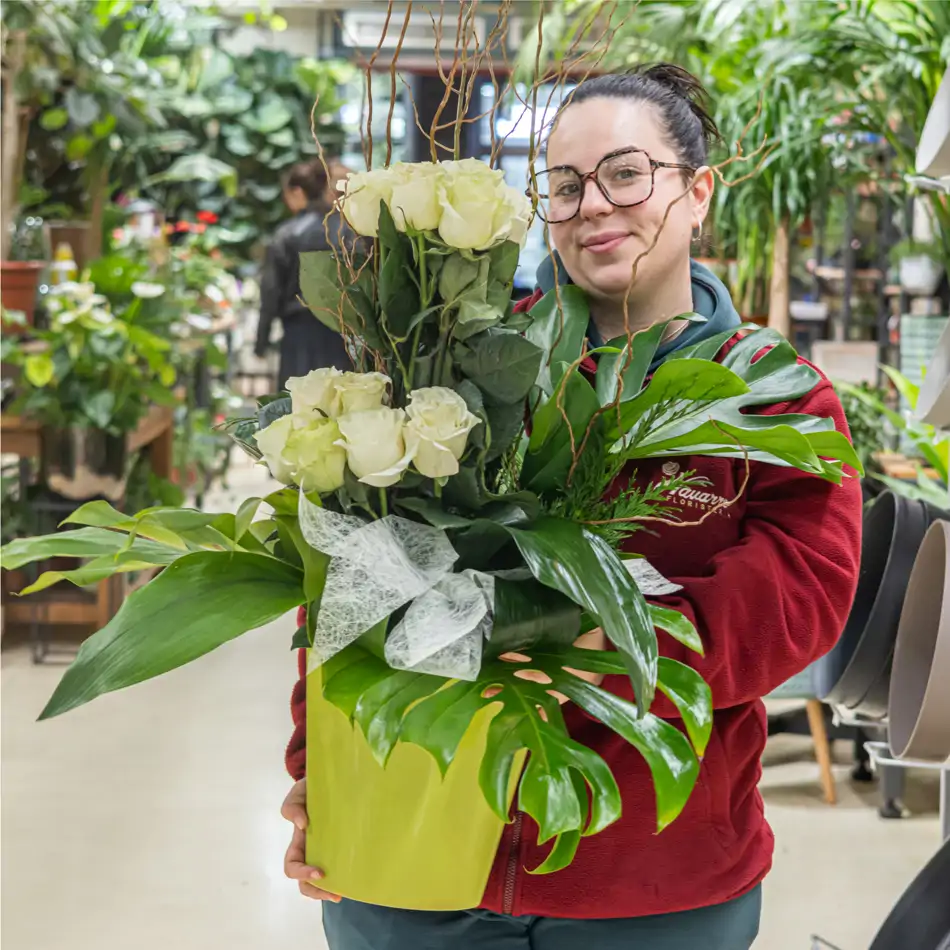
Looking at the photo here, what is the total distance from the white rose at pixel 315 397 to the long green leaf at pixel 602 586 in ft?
0.52

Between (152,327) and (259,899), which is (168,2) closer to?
(152,327)

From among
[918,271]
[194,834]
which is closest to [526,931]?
[194,834]

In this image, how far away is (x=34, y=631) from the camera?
14.8 ft

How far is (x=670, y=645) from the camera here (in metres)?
1.07

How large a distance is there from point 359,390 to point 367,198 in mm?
137

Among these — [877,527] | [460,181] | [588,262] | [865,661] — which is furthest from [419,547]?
[877,527]

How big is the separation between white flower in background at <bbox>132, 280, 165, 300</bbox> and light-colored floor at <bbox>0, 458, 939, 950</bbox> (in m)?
1.38

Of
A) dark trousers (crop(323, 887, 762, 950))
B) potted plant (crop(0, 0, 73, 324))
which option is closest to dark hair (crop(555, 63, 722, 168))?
dark trousers (crop(323, 887, 762, 950))

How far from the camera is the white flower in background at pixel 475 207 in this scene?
0.88m

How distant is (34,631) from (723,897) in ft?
12.4

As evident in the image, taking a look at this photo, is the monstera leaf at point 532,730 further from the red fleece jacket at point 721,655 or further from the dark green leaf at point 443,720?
the red fleece jacket at point 721,655

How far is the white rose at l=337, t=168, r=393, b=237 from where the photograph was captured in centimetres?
91

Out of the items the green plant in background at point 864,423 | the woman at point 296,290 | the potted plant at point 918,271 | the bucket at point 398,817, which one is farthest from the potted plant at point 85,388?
the bucket at point 398,817

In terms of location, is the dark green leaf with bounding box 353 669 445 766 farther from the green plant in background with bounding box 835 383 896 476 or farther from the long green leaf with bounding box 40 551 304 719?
the green plant in background with bounding box 835 383 896 476
